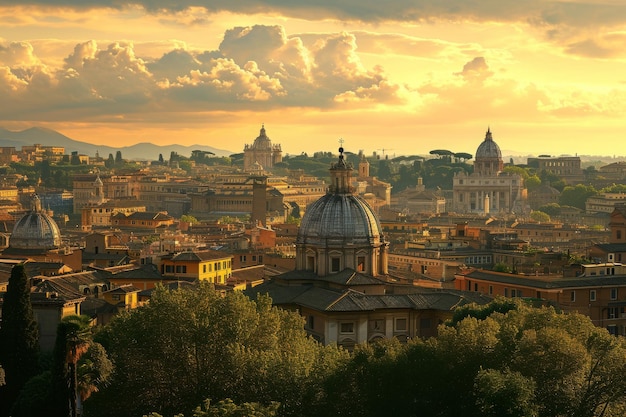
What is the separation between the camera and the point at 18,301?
3819 centimetres

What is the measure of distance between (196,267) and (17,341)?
26.3 m

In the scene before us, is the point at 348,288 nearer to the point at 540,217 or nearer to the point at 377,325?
the point at 377,325

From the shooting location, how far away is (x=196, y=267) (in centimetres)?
6397

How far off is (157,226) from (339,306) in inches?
2326

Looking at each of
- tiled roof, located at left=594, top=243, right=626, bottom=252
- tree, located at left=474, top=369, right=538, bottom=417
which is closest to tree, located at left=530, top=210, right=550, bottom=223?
tiled roof, located at left=594, top=243, right=626, bottom=252

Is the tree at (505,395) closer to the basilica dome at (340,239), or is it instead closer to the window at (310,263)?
the basilica dome at (340,239)

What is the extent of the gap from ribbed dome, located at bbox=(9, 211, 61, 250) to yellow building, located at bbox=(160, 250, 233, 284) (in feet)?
48.3

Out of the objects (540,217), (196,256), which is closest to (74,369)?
(196,256)

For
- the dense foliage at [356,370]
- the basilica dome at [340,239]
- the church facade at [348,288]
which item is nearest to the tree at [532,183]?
the church facade at [348,288]

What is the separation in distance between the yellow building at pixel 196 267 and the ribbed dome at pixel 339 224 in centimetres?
852

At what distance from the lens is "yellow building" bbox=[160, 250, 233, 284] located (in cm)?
6275

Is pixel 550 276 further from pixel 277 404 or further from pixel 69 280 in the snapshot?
pixel 277 404

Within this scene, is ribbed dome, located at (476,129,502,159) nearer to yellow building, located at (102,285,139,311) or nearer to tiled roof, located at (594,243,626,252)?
tiled roof, located at (594,243,626,252)

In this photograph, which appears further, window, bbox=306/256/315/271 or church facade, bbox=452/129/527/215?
church facade, bbox=452/129/527/215
